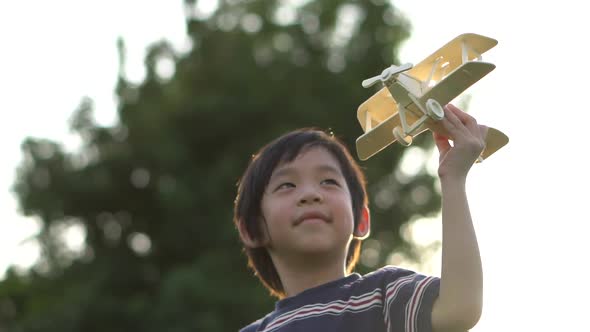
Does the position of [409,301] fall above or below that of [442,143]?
below

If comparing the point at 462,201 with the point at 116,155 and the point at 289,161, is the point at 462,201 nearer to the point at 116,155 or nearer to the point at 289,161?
the point at 289,161

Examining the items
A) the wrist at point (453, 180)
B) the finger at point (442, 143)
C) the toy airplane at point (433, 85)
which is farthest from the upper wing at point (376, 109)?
the wrist at point (453, 180)

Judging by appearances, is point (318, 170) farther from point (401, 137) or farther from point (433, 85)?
point (433, 85)

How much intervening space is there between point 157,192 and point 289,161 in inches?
495

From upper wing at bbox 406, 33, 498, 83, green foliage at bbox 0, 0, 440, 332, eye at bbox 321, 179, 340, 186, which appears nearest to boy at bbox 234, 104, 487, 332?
eye at bbox 321, 179, 340, 186

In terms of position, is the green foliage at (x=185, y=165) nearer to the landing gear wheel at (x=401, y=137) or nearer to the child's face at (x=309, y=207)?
the child's face at (x=309, y=207)

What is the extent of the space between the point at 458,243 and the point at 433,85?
41 centimetres

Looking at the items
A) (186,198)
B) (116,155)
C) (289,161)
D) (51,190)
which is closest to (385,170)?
(186,198)

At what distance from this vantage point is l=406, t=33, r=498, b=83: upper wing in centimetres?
253

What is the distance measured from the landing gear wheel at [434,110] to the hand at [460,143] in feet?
0.07

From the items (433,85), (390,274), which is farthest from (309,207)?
(433,85)

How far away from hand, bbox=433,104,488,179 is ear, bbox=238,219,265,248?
0.91m

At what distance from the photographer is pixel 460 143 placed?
95.8 inches

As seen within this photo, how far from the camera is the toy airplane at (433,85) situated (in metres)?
2.45
